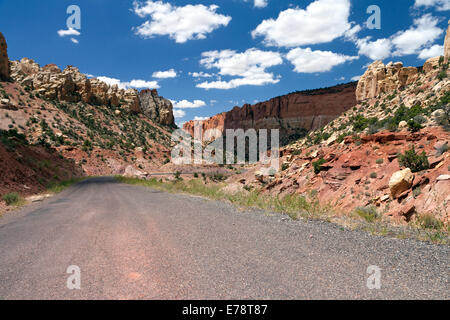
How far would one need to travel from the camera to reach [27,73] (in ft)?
255

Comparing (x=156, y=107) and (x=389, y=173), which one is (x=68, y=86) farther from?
(x=389, y=173)

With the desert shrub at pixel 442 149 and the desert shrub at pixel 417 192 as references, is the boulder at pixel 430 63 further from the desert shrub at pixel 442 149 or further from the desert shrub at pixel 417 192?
the desert shrub at pixel 417 192

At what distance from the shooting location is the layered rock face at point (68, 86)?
7069cm

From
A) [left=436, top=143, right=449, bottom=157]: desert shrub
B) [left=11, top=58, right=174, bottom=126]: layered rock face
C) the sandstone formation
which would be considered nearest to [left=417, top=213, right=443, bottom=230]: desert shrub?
[left=436, top=143, right=449, bottom=157]: desert shrub

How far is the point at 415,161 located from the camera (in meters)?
12.1

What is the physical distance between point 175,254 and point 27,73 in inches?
3869

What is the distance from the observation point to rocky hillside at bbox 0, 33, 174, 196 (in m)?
51.2

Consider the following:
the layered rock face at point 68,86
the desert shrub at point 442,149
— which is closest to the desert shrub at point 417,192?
the desert shrub at point 442,149

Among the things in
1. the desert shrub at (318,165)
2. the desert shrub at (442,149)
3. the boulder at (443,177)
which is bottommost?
the boulder at (443,177)

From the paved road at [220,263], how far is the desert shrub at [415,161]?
8749 millimetres

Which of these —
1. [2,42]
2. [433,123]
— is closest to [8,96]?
[2,42]

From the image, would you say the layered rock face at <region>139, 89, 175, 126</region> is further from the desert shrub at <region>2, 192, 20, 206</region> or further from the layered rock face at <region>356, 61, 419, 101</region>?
the desert shrub at <region>2, 192, 20, 206</region>

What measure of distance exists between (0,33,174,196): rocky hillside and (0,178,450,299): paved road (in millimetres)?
38591

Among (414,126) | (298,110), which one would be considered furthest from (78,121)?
(298,110)
